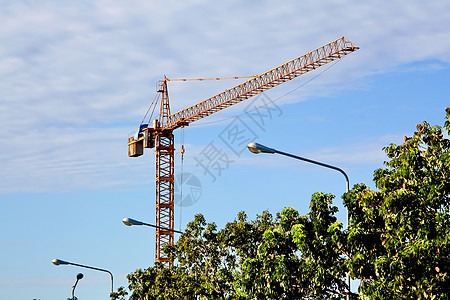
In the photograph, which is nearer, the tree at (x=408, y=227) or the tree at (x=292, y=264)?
the tree at (x=408, y=227)

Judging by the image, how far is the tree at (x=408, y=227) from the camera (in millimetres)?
26312

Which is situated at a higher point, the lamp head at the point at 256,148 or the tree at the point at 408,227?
the lamp head at the point at 256,148

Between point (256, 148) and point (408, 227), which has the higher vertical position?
point (256, 148)

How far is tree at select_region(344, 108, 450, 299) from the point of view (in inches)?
1036

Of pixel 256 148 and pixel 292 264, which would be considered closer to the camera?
pixel 256 148

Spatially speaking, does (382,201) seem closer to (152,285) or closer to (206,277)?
(206,277)

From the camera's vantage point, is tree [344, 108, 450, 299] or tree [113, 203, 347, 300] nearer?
tree [344, 108, 450, 299]

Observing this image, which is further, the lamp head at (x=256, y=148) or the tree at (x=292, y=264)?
the tree at (x=292, y=264)

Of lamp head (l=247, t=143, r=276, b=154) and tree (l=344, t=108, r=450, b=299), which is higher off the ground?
lamp head (l=247, t=143, r=276, b=154)

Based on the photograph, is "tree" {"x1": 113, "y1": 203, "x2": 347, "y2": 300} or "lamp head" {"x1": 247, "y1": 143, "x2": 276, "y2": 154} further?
"tree" {"x1": 113, "y1": 203, "x2": 347, "y2": 300}

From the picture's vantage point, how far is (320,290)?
34.1 m

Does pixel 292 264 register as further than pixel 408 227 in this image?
Yes

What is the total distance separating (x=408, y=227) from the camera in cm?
2719

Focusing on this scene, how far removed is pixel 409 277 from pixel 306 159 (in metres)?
6.24
